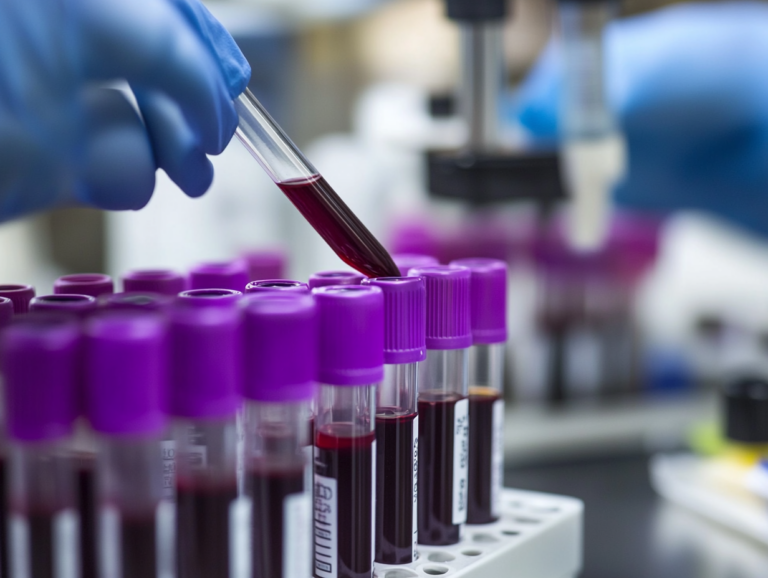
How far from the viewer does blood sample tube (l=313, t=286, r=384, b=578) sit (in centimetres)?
63

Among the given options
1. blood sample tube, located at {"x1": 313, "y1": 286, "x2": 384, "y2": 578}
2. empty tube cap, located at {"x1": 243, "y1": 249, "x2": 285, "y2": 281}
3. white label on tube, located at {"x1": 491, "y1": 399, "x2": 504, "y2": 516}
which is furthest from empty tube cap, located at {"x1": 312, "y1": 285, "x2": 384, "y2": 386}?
empty tube cap, located at {"x1": 243, "y1": 249, "x2": 285, "y2": 281}

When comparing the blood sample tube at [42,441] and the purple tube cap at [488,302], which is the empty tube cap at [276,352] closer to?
the blood sample tube at [42,441]

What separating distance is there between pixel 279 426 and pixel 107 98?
0.33m

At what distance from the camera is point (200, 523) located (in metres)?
0.57

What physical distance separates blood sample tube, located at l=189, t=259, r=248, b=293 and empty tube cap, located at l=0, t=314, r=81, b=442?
0.94ft

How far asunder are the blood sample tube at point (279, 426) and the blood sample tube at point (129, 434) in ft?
0.22

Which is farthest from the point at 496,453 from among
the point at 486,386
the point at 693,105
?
the point at 693,105

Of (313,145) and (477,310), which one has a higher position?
(313,145)

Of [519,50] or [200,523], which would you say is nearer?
[200,523]

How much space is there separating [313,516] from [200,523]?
12 cm

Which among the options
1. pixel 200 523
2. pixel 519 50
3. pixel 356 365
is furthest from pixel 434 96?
pixel 200 523

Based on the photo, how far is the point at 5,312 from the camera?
653mm

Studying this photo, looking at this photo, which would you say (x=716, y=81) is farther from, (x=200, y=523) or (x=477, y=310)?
(x=200, y=523)

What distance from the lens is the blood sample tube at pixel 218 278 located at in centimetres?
81
